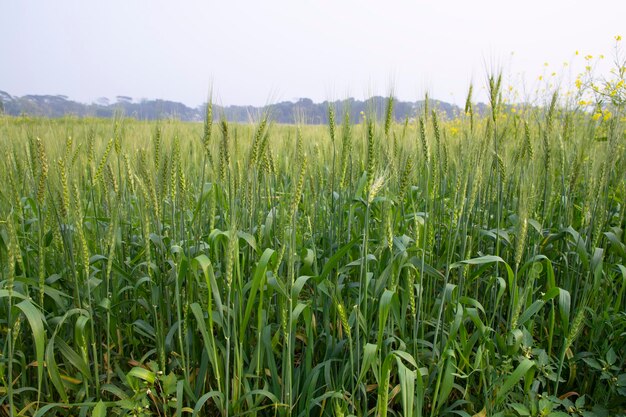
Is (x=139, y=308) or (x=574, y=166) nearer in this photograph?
(x=139, y=308)

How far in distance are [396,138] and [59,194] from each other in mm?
1453

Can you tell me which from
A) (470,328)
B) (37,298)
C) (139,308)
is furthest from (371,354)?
(37,298)

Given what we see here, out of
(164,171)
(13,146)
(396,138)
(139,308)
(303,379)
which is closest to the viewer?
(164,171)

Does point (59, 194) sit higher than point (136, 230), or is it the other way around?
point (59, 194)

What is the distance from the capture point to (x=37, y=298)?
2.00 metres

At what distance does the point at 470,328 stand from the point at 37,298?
197 centimetres

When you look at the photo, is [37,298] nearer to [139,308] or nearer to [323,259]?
[139,308]

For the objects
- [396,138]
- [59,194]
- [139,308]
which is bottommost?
[139,308]

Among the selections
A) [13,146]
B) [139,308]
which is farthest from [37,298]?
[13,146]

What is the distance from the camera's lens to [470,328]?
231 centimetres

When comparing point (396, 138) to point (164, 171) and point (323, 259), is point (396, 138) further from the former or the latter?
point (164, 171)

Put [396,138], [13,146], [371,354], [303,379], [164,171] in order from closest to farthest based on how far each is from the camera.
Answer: [371,354]
[164,171]
[303,379]
[396,138]
[13,146]

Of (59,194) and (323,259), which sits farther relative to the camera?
(323,259)

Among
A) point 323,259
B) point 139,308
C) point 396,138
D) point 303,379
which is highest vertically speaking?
point 396,138
